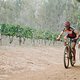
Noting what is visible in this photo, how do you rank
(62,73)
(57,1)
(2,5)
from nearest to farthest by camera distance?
(62,73) < (2,5) < (57,1)

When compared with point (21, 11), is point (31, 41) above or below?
below

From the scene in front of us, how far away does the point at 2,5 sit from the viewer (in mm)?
57250

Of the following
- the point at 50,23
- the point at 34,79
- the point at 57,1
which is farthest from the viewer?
the point at 50,23

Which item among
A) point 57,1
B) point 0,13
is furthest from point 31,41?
point 57,1

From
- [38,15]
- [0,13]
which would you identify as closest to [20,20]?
[38,15]

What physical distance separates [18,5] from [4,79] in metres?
61.1

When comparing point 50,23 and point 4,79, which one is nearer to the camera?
point 4,79

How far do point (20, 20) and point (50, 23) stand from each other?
1060 cm

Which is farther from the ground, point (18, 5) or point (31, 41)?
point (18, 5)

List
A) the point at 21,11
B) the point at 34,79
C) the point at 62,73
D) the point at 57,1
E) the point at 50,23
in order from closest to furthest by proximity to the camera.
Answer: the point at 34,79
the point at 62,73
the point at 57,1
the point at 50,23
the point at 21,11

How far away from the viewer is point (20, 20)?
74438 mm

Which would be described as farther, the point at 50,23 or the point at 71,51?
the point at 50,23

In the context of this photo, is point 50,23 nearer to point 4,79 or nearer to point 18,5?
point 18,5

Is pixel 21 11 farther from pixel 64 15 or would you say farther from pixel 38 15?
pixel 64 15
